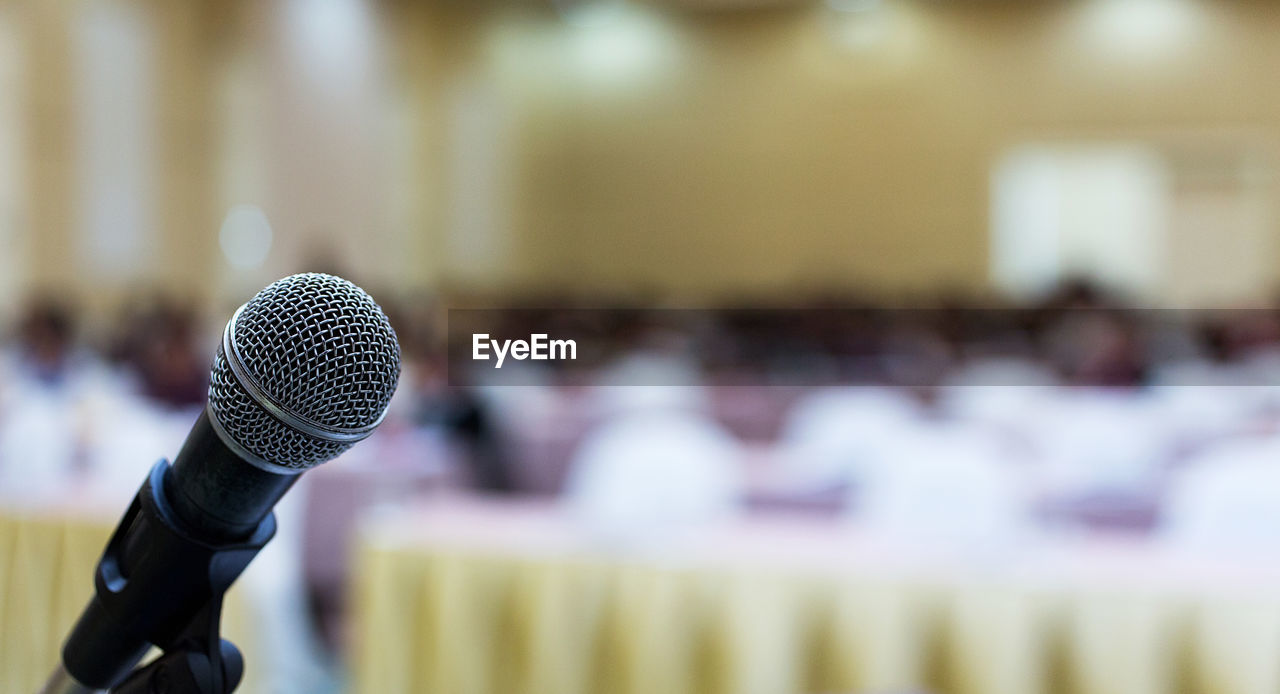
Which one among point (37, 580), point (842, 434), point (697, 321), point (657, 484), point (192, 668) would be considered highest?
point (192, 668)

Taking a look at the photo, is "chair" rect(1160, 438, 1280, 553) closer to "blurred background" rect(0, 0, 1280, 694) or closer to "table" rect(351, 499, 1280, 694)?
"blurred background" rect(0, 0, 1280, 694)

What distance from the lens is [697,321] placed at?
29.0ft

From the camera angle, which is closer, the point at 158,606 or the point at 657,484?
the point at 158,606

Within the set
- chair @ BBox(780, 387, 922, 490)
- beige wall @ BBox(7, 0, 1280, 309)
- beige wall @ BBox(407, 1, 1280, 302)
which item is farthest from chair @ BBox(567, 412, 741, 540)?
beige wall @ BBox(407, 1, 1280, 302)

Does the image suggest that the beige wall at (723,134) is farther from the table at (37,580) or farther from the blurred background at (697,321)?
the table at (37,580)

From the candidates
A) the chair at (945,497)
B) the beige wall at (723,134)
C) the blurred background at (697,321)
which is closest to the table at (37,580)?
the blurred background at (697,321)

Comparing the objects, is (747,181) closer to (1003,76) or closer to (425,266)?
(1003,76)

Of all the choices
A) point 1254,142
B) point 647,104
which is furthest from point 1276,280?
point 647,104

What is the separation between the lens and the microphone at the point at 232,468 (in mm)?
347

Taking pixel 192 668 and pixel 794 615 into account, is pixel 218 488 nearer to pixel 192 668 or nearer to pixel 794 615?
Result: pixel 192 668

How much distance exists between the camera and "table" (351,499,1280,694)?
163 cm

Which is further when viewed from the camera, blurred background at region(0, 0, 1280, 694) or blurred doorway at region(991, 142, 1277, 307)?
blurred doorway at region(991, 142, 1277, 307)

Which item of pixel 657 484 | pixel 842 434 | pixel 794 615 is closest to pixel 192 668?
pixel 794 615

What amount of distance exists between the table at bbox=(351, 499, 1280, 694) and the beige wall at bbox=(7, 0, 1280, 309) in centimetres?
739
